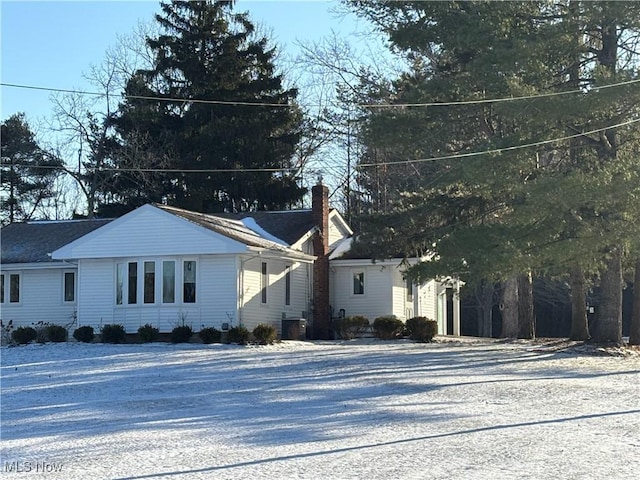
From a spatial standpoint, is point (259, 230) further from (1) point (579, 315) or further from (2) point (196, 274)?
(1) point (579, 315)

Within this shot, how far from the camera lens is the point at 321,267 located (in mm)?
34812

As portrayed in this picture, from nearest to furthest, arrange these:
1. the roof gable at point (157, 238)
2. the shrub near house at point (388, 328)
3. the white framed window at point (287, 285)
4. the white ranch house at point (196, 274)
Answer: the roof gable at point (157, 238), the white ranch house at point (196, 274), the shrub near house at point (388, 328), the white framed window at point (287, 285)

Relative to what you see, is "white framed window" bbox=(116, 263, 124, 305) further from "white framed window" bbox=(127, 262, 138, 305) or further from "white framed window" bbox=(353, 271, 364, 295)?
"white framed window" bbox=(353, 271, 364, 295)

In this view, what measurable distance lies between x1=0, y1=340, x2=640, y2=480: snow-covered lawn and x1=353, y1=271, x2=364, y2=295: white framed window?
9583 mm

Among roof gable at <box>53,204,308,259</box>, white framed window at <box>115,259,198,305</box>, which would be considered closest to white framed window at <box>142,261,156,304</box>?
white framed window at <box>115,259,198,305</box>

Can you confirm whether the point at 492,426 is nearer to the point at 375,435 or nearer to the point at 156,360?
the point at 375,435

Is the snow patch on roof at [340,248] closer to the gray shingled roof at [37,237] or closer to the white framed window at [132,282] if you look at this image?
the white framed window at [132,282]

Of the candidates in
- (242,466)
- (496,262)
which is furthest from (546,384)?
(242,466)

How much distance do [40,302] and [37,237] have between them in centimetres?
409

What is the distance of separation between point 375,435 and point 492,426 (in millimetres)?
1981

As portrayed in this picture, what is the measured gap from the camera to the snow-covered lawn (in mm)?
11383

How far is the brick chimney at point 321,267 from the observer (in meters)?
34.1

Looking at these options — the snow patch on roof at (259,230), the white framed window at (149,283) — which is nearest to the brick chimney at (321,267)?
the snow patch on roof at (259,230)

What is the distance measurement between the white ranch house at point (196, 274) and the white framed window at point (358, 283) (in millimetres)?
38
